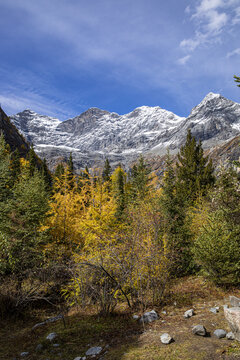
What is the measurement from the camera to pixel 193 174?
819 inches

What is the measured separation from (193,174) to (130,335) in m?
17.5

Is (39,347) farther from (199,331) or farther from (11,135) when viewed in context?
(11,135)

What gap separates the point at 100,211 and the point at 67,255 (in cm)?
321

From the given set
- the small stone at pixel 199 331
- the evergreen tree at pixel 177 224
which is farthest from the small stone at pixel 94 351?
the evergreen tree at pixel 177 224

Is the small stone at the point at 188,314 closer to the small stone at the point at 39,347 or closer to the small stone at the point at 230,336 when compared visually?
the small stone at the point at 230,336

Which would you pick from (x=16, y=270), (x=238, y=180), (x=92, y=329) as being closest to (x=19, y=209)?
(x=16, y=270)

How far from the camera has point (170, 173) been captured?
45.1 ft

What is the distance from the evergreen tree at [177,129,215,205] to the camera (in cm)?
1969

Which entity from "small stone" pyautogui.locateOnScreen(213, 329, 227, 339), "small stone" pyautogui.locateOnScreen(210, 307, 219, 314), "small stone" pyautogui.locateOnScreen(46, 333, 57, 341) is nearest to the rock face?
"small stone" pyautogui.locateOnScreen(46, 333, 57, 341)

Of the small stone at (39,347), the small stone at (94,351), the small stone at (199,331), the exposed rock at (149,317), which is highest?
the small stone at (199,331)

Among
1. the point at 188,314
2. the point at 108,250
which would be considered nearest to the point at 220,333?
the point at 188,314

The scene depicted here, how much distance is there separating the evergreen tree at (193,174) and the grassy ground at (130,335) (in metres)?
12.2

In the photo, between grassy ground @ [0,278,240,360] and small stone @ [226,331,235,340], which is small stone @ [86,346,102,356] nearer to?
grassy ground @ [0,278,240,360]

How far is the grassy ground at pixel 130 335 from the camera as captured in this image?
4312 millimetres
